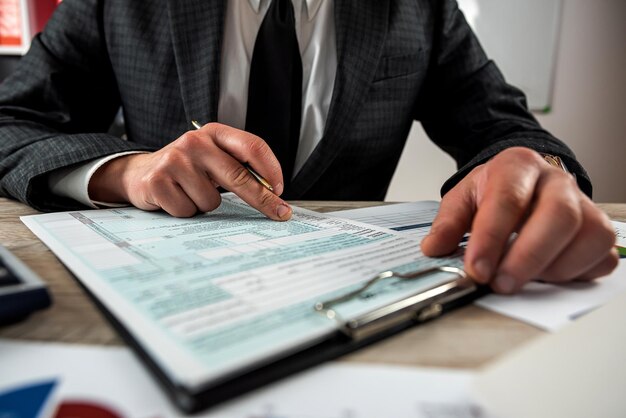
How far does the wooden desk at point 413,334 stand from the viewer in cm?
24

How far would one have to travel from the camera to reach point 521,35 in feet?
6.76

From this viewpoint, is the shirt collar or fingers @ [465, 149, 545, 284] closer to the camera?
fingers @ [465, 149, 545, 284]

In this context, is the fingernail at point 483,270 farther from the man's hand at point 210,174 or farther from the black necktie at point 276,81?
the black necktie at point 276,81

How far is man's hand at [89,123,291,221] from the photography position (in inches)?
20.0

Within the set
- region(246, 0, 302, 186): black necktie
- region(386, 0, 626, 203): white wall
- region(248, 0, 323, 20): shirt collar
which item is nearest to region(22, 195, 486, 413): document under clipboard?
region(246, 0, 302, 186): black necktie

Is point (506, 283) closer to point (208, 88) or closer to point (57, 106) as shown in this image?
point (208, 88)

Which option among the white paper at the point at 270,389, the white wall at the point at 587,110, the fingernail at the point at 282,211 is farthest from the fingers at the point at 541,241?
the white wall at the point at 587,110

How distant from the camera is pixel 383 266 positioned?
349mm

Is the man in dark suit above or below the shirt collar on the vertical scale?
below

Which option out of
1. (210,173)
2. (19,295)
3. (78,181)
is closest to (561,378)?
(19,295)

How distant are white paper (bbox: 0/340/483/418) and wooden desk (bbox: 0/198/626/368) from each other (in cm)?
1

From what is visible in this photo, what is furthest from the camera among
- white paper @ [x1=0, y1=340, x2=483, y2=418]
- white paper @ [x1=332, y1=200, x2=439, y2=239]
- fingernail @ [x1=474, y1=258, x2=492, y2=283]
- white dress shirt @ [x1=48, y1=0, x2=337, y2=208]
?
white dress shirt @ [x1=48, y1=0, x2=337, y2=208]

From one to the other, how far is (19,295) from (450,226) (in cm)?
31

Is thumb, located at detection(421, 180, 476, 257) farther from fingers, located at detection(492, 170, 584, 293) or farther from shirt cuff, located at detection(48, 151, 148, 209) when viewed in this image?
shirt cuff, located at detection(48, 151, 148, 209)
